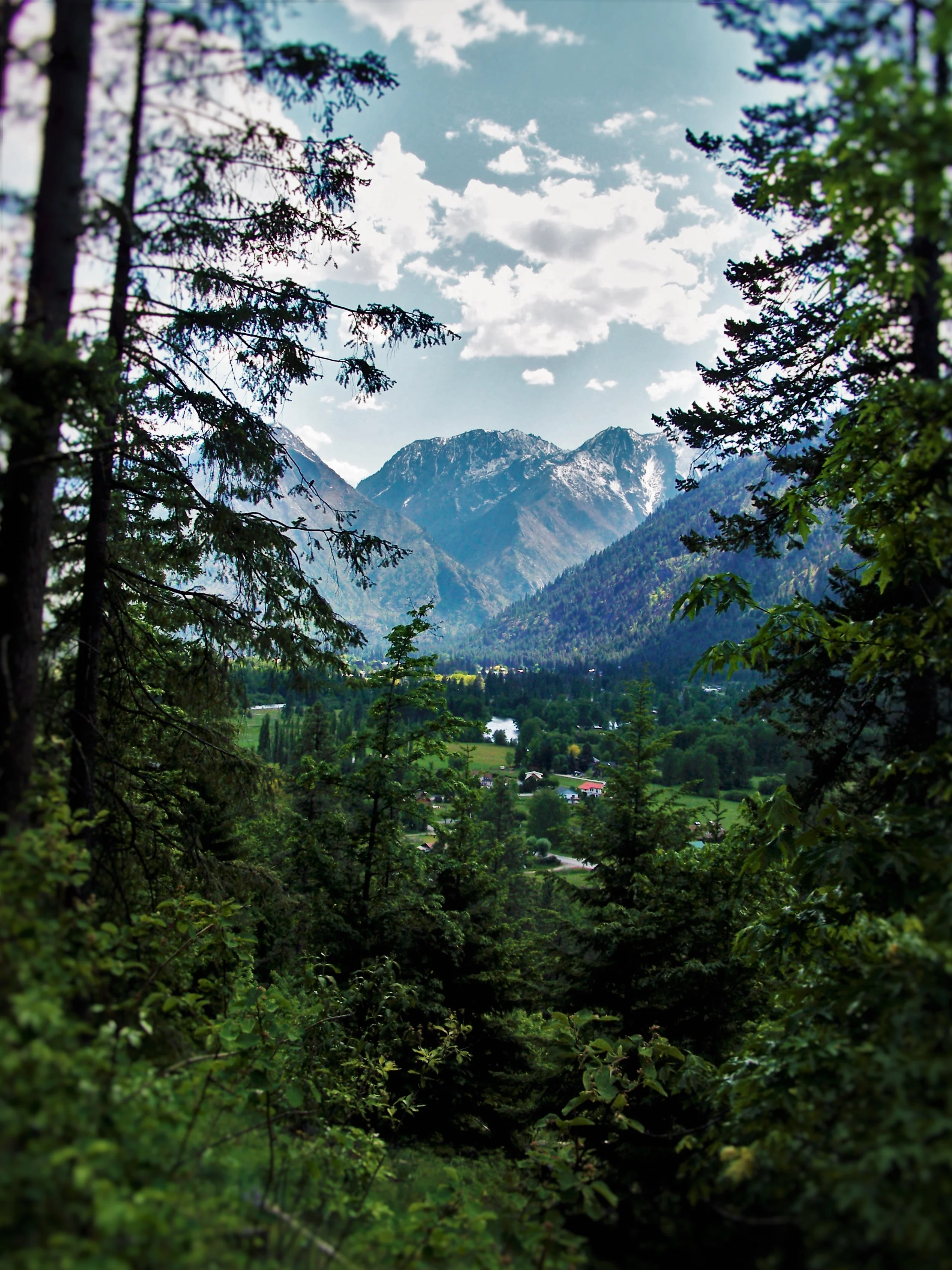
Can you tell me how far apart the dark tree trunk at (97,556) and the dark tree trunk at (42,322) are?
79 cm

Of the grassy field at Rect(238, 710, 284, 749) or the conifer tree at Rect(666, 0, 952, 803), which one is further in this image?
the grassy field at Rect(238, 710, 284, 749)

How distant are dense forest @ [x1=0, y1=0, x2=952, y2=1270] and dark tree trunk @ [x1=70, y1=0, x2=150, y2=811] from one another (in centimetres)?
4

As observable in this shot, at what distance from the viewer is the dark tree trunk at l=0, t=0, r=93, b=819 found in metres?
3.69

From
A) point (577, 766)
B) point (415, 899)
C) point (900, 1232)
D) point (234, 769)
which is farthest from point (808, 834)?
point (577, 766)

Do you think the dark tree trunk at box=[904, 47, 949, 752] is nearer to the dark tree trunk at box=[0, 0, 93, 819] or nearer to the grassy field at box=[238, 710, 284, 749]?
the dark tree trunk at box=[0, 0, 93, 819]

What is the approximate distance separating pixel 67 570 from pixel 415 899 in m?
7.88

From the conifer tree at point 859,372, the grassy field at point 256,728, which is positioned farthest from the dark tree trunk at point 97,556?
the grassy field at point 256,728

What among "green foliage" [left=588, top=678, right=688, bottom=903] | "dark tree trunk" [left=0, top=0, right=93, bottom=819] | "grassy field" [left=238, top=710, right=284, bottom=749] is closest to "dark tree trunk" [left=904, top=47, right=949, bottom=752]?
"dark tree trunk" [left=0, top=0, right=93, bottom=819]

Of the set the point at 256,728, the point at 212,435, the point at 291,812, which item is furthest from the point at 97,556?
the point at 256,728

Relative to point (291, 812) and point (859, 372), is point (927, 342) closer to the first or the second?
point (859, 372)

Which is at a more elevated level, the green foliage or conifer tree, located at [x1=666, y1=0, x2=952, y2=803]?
conifer tree, located at [x1=666, y1=0, x2=952, y2=803]

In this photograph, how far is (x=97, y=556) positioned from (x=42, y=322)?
234 centimetres

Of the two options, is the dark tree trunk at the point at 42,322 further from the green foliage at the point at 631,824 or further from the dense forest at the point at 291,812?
the green foliage at the point at 631,824

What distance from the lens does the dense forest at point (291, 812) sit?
2768 millimetres
